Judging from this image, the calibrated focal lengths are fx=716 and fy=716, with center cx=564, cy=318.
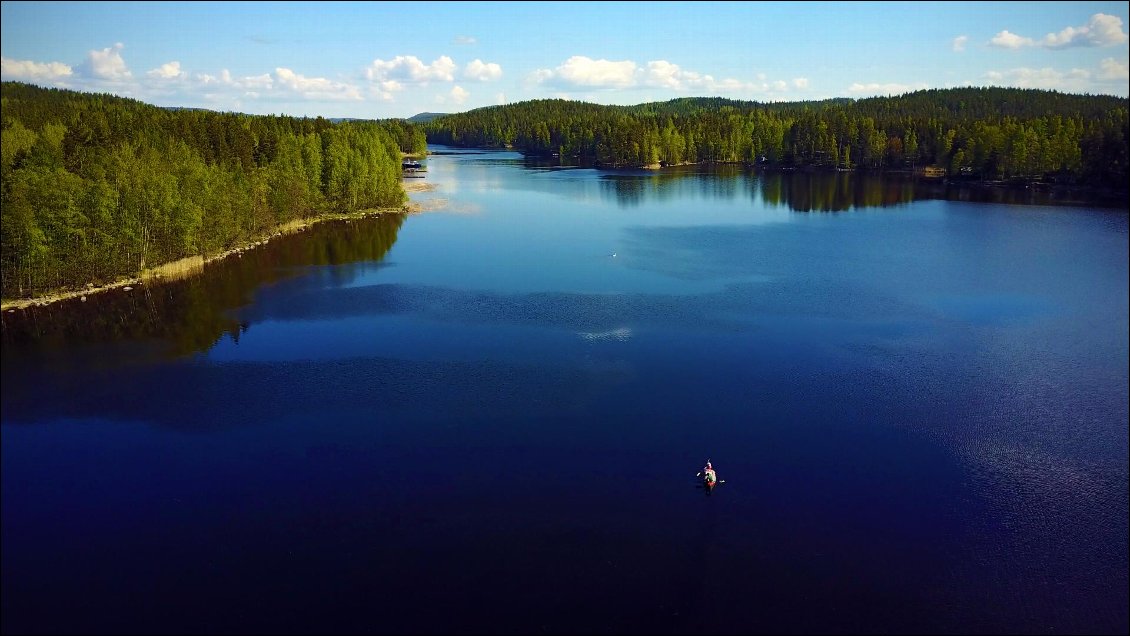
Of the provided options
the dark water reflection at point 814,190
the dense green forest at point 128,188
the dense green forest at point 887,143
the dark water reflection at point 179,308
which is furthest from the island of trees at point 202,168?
the dark water reflection at point 814,190

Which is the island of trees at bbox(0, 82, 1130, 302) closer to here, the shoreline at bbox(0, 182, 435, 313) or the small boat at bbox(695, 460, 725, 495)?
the shoreline at bbox(0, 182, 435, 313)

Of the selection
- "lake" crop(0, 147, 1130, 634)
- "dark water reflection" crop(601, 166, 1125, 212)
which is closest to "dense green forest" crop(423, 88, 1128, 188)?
"dark water reflection" crop(601, 166, 1125, 212)

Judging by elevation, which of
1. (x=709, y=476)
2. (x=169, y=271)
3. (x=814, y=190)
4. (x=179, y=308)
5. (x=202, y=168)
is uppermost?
(x=202, y=168)

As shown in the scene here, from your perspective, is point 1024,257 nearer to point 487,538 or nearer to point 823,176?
point 487,538

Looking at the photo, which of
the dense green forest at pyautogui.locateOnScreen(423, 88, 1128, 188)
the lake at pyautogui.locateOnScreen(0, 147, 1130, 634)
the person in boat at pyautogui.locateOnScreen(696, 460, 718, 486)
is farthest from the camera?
the dense green forest at pyautogui.locateOnScreen(423, 88, 1128, 188)

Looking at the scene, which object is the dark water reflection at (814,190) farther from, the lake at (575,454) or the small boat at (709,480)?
the small boat at (709,480)

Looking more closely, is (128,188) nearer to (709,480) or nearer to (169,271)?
(169,271)

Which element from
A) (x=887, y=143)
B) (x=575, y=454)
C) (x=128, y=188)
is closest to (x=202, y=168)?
(x=128, y=188)
